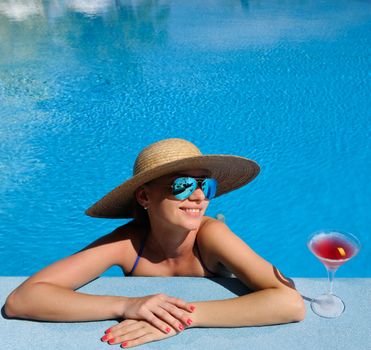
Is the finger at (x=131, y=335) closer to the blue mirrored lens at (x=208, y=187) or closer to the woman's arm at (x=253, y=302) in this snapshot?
the woman's arm at (x=253, y=302)

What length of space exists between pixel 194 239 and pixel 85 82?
6.50 m

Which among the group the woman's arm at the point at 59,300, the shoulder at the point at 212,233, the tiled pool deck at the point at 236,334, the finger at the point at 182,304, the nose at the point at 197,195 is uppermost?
the nose at the point at 197,195

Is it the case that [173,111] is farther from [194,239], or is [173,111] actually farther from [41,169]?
[194,239]

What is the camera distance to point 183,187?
81.5 inches

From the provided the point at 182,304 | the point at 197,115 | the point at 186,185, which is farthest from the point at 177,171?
the point at 197,115

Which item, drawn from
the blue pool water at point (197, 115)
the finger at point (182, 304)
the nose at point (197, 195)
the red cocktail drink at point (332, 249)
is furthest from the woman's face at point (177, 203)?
the blue pool water at point (197, 115)

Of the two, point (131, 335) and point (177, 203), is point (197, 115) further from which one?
point (131, 335)

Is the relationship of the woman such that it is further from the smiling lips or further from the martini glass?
the martini glass

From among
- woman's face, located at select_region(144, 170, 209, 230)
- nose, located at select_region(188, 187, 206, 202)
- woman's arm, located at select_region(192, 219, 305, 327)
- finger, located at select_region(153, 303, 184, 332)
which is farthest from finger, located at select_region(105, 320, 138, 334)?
nose, located at select_region(188, 187, 206, 202)

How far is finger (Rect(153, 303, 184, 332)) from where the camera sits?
6.16 ft

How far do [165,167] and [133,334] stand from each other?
0.72 metres

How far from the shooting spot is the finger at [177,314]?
6.19 feet

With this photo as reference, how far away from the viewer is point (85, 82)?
827 cm

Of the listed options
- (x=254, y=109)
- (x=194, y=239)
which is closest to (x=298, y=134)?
(x=254, y=109)
